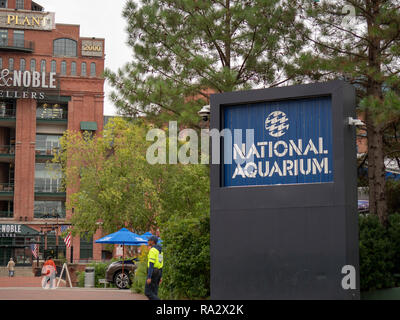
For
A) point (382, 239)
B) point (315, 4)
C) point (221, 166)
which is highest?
point (315, 4)

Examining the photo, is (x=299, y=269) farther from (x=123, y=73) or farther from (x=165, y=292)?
(x=123, y=73)

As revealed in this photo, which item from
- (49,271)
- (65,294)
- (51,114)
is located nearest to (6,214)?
(51,114)

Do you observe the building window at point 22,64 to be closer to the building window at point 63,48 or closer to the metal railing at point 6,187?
the building window at point 63,48

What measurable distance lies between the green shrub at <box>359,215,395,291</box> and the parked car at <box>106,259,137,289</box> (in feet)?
35.6

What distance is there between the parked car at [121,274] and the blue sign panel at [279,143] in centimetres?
1237

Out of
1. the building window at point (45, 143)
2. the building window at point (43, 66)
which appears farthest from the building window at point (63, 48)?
the building window at point (45, 143)

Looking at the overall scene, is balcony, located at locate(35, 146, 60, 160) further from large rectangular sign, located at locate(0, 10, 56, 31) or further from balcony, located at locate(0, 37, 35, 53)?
large rectangular sign, located at locate(0, 10, 56, 31)

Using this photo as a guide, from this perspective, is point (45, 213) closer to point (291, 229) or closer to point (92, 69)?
point (92, 69)

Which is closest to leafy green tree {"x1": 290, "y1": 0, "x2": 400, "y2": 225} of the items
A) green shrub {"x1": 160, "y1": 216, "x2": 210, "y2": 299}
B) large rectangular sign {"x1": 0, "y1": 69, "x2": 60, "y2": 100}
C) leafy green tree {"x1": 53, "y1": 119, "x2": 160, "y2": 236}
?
green shrub {"x1": 160, "y1": 216, "x2": 210, "y2": 299}

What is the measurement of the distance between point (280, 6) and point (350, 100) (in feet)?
28.4

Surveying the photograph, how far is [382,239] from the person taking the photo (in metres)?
17.9

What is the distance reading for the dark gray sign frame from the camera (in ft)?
42.6
